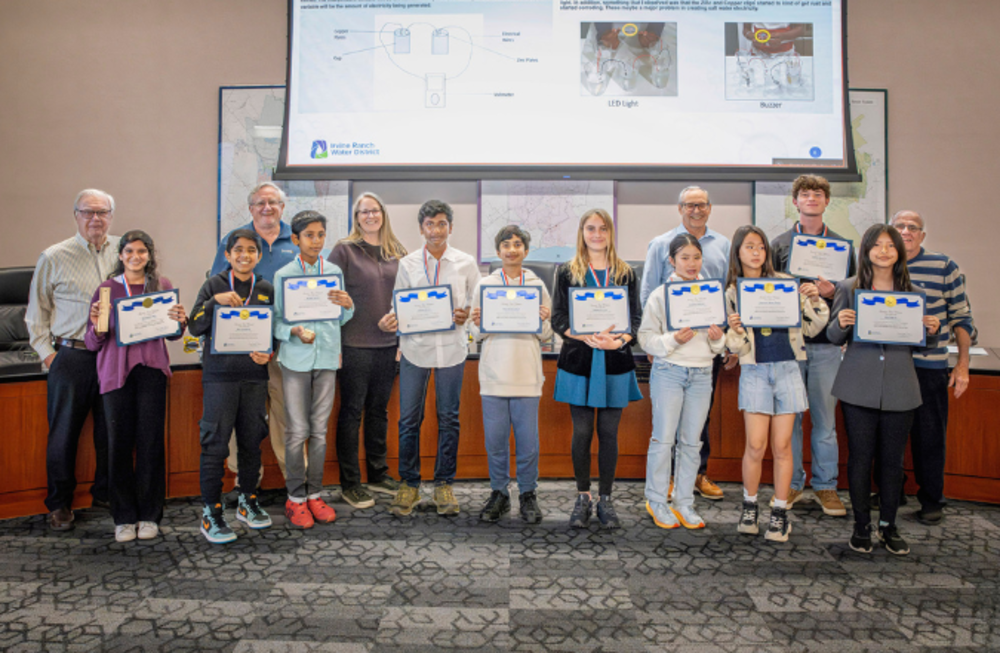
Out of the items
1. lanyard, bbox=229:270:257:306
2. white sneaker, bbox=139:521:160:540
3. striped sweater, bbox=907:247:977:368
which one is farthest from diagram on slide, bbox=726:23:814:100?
white sneaker, bbox=139:521:160:540

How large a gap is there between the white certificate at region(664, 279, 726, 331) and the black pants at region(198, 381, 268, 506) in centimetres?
183

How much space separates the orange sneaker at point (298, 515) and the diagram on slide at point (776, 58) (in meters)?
3.69

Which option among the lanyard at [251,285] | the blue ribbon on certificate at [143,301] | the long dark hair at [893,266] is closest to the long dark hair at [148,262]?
the blue ribbon on certificate at [143,301]

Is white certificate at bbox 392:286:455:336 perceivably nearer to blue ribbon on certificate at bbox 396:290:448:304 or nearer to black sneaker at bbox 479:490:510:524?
blue ribbon on certificate at bbox 396:290:448:304

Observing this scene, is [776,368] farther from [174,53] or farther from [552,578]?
[174,53]

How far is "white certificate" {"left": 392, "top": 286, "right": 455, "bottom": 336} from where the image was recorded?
278 centimetres

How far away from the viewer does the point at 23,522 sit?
9.20 feet

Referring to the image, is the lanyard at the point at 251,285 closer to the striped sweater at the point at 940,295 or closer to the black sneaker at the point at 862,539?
the black sneaker at the point at 862,539

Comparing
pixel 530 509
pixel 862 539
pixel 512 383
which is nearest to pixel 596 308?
pixel 512 383

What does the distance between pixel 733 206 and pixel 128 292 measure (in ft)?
12.9

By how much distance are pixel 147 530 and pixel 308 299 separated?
1.18 meters

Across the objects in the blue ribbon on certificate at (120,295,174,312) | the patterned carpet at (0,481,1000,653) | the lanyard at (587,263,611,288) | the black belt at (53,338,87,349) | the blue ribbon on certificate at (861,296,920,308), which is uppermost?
the lanyard at (587,263,611,288)

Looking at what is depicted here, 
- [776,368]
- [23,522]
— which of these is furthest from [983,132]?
[23,522]

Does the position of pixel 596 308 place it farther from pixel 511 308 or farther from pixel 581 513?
pixel 581 513
